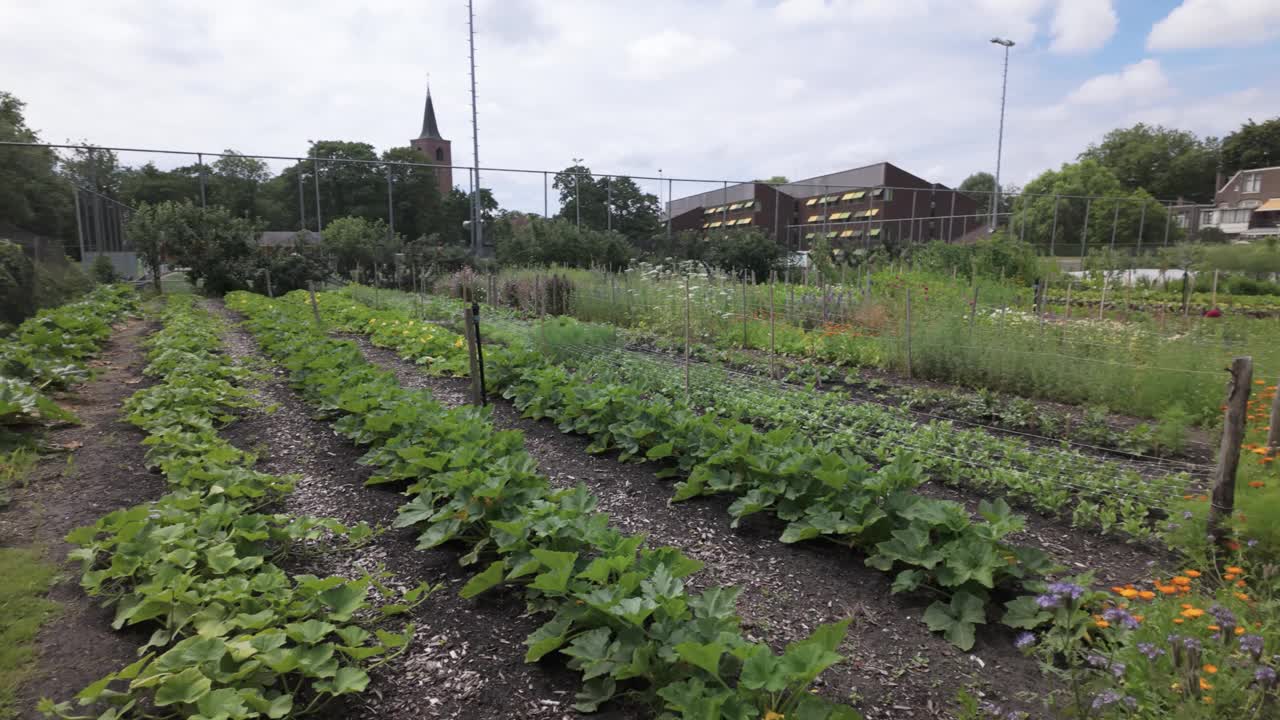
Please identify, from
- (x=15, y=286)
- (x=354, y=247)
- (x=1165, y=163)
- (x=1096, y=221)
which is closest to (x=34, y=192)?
(x=354, y=247)

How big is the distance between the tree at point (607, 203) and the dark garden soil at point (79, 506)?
2028 centimetres

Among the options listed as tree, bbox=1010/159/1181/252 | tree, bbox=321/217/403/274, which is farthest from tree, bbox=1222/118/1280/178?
tree, bbox=321/217/403/274

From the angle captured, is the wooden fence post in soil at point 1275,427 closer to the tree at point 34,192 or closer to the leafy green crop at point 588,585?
the leafy green crop at point 588,585

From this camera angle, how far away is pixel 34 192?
20672 millimetres

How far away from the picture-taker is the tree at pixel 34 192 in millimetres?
19688

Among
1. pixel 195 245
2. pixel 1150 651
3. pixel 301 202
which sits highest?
pixel 301 202

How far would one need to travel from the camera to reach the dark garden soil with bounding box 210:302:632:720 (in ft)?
7.59

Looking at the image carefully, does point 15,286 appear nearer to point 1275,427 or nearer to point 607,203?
point 1275,427

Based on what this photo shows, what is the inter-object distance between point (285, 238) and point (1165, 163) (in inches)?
2817

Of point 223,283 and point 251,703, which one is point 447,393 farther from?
point 223,283

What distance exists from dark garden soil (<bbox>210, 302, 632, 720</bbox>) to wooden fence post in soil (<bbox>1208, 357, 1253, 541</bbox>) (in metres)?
2.80

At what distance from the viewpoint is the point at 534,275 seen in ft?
46.0

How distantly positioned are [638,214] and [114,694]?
26749 mm

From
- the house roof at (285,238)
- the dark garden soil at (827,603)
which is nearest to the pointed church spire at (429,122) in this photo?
the house roof at (285,238)
